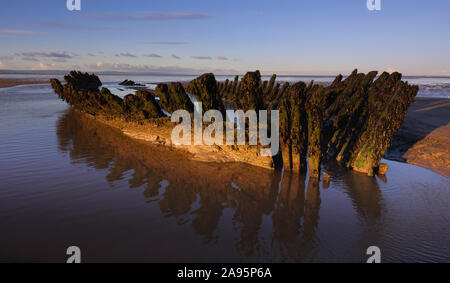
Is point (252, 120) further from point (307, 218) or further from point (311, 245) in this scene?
point (311, 245)

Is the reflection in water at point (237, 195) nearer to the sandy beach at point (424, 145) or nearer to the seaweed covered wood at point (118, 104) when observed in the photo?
the seaweed covered wood at point (118, 104)

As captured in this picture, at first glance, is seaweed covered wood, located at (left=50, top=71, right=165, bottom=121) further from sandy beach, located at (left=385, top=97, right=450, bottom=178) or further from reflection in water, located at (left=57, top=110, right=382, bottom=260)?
sandy beach, located at (left=385, top=97, right=450, bottom=178)

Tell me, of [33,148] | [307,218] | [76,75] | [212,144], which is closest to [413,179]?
[307,218]

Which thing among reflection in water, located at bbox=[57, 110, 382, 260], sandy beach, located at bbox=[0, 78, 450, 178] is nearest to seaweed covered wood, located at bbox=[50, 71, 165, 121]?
reflection in water, located at bbox=[57, 110, 382, 260]

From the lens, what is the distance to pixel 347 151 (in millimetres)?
8258

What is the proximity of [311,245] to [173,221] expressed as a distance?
8.41 ft

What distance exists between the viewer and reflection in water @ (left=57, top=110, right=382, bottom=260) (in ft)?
14.7

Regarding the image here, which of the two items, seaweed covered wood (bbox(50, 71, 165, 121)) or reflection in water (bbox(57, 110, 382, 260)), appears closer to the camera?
reflection in water (bbox(57, 110, 382, 260))
